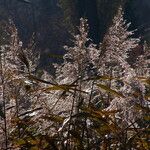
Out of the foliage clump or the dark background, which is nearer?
the foliage clump

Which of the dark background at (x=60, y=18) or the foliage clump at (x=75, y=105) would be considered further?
the dark background at (x=60, y=18)

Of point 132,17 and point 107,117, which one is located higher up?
point 132,17

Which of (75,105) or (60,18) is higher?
(60,18)

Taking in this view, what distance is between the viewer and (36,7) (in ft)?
137

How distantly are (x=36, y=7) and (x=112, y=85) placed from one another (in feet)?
127

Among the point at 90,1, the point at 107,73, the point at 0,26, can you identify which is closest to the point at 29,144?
the point at 0,26

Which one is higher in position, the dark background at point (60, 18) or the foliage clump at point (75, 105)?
the dark background at point (60, 18)

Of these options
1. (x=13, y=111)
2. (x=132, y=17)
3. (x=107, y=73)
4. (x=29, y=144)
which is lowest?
(x=29, y=144)

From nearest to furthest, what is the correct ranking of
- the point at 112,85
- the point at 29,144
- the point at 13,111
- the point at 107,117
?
the point at 29,144
the point at 107,117
the point at 13,111
the point at 112,85

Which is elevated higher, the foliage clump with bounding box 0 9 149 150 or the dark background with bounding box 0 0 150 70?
the dark background with bounding box 0 0 150 70

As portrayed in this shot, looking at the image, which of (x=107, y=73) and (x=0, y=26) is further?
(x=107, y=73)

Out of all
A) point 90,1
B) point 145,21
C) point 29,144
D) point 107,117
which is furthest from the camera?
point 145,21

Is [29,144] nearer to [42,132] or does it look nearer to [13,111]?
[42,132]

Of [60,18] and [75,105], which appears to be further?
[60,18]
